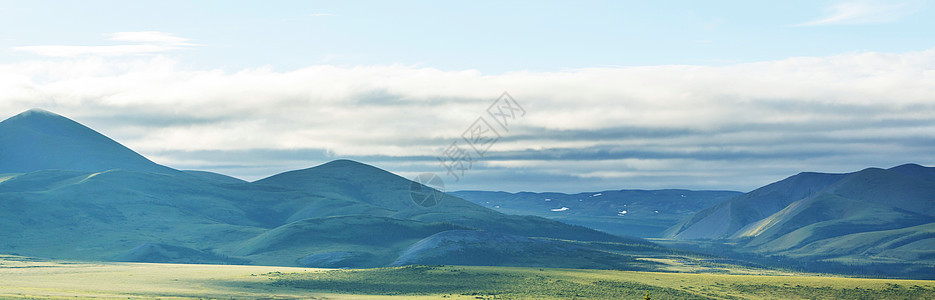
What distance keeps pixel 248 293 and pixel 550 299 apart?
2599 inches

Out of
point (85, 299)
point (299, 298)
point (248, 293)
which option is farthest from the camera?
point (248, 293)

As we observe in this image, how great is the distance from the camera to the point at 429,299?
7712 inches

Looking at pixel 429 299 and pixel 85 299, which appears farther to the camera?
pixel 429 299

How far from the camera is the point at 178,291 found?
193 metres

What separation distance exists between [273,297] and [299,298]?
20.0 feet

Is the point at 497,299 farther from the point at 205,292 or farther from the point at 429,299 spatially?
the point at 205,292

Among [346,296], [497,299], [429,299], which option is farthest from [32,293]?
[497,299]

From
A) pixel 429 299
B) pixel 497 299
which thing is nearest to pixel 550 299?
pixel 497 299

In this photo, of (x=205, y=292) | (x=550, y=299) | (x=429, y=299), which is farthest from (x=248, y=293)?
(x=550, y=299)

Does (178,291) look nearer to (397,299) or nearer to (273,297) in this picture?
(273,297)

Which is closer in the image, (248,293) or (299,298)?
(299,298)

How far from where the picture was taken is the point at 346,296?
199375 mm

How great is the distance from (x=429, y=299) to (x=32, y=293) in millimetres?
77404

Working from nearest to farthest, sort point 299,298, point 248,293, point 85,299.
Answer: point 85,299 → point 299,298 → point 248,293
